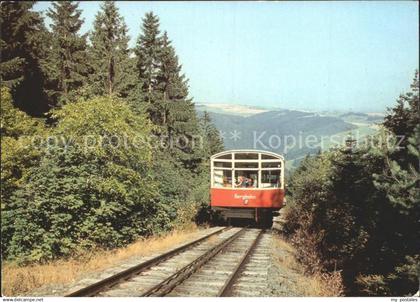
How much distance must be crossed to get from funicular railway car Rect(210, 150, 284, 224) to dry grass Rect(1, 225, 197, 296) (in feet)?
16.9

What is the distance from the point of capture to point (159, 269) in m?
9.60

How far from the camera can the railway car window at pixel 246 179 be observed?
1797 cm

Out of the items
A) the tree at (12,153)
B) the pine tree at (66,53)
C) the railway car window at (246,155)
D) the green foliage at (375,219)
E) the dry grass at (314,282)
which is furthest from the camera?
the pine tree at (66,53)

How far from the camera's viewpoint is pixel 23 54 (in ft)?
70.4

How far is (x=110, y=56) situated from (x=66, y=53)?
8.88ft

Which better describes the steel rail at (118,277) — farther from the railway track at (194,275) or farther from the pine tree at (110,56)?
the pine tree at (110,56)

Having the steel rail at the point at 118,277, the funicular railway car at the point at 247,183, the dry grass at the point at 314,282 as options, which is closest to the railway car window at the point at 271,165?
the funicular railway car at the point at 247,183

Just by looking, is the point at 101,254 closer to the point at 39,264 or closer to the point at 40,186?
the point at 39,264

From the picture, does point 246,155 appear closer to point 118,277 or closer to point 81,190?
point 81,190

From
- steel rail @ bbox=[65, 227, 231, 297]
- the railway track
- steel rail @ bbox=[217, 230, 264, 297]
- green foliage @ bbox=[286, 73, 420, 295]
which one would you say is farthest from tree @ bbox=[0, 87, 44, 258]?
green foliage @ bbox=[286, 73, 420, 295]

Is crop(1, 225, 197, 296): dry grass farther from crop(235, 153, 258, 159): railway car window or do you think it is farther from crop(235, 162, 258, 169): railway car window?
crop(235, 153, 258, 159): railway car window

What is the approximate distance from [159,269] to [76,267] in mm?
1974

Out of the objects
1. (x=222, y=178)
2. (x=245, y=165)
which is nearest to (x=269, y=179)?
(x=245, y=165)

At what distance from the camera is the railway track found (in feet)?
25.1
